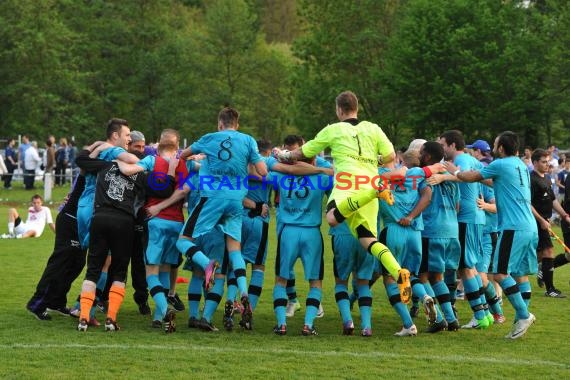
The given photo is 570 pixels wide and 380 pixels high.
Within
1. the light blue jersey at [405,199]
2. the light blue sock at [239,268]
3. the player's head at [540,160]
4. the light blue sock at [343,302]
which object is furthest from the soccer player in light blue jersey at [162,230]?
the player's head at [540,160]

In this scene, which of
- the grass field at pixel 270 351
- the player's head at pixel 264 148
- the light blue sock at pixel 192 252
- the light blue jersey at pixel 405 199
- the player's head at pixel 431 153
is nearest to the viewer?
the grass field at pixel 270 351

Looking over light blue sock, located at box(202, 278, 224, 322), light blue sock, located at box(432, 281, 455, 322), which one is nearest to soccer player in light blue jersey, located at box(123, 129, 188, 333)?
light blue sock, located at box(202, 278, 224, 322)

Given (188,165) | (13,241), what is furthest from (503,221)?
(13,241)

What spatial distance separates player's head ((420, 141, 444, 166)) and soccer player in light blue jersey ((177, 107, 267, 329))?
184cm

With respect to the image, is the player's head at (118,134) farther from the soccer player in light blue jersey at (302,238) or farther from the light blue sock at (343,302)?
the light blue sock at (343,302)

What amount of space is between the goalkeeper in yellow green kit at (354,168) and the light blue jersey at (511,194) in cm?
119

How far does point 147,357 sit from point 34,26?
48861 millimetres

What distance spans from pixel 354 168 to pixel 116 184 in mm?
2638

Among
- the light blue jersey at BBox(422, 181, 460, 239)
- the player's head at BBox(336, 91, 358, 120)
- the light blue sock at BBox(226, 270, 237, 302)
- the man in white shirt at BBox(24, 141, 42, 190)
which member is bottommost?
the light blue sock at BBox(226, 270, 237, 302)

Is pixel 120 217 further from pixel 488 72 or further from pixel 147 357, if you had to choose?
pixel 488 72

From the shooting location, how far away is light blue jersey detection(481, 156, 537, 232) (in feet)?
32.7

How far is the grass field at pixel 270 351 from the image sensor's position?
8.14 meters

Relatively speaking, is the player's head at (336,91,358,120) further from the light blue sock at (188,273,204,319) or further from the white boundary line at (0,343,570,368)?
the white boundary line at (0,343,570,368)

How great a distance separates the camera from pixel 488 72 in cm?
4384
